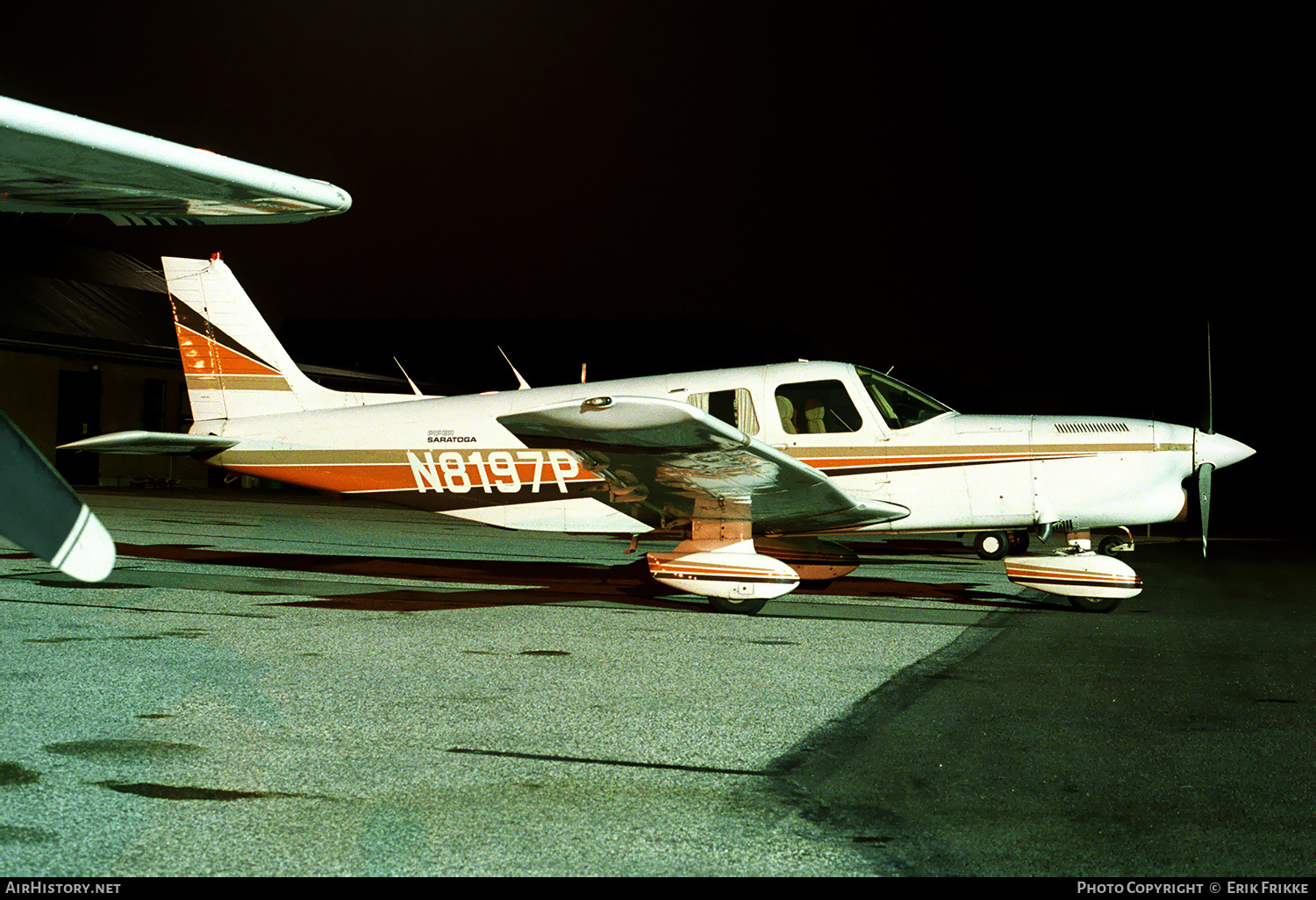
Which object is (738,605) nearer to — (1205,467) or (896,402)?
(896,402)

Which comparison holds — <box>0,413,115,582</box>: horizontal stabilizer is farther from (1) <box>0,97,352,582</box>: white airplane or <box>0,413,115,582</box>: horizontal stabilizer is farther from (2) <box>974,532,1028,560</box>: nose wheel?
(2) <box>974,532,1028,560</box>: nose wheel

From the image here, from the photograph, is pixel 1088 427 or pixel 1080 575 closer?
pixel 1080 575

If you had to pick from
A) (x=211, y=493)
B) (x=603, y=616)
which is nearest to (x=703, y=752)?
(x=603, y=616)

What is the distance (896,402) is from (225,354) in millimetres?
6383

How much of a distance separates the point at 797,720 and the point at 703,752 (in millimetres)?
672

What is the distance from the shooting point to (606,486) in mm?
8508

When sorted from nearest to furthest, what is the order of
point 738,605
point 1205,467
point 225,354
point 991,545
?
point 738,605, point 1205,467, point 225,354, point 991,545

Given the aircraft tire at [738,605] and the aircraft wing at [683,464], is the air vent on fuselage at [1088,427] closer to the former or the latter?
the aircraft wing at [683,464]

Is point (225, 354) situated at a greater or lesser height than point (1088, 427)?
greater

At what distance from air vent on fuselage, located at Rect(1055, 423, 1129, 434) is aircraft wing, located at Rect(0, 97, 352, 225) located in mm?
7265

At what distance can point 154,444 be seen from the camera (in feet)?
28.1

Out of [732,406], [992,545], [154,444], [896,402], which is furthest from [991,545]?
[154,444]

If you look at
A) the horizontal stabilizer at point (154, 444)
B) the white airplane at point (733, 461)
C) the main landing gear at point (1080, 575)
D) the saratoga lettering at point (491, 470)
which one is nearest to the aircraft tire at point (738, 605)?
the white airplane at point (733, 461)
